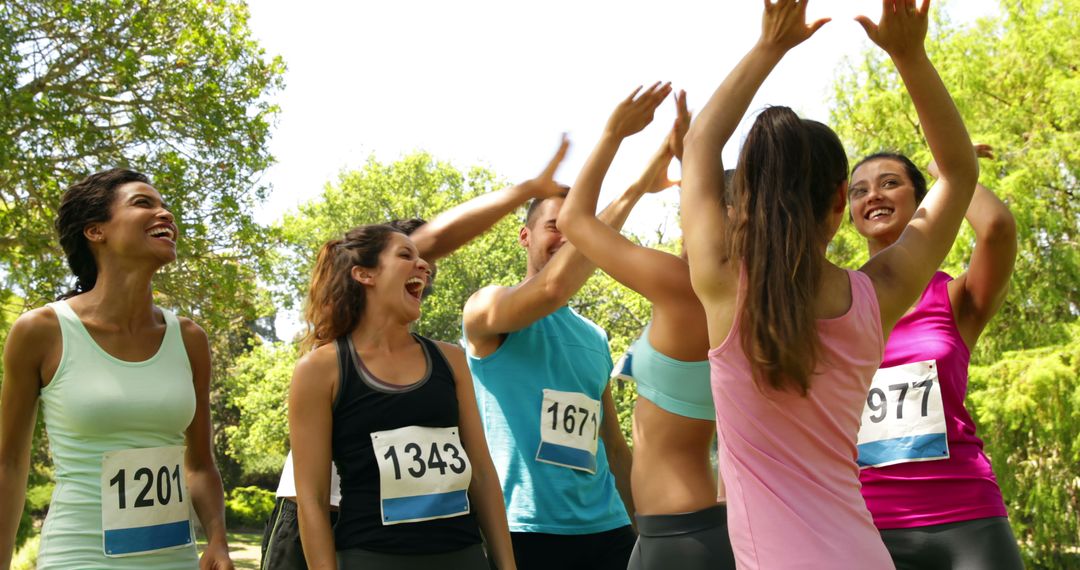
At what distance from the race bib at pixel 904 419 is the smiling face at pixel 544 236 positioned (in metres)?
1.45

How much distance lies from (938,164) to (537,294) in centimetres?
158

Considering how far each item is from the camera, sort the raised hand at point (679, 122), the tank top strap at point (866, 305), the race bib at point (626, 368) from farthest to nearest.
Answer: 1. the raised hand at point (679, 122)
2. the race bib at point (626, 368)
3. the tank top strap at point (866, 305)

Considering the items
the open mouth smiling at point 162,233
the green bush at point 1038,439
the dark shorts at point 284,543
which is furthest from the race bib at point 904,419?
the green bush at point 1038,439

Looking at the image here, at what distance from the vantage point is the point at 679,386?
2.63 meters

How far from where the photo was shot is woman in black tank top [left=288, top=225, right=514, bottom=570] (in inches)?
116

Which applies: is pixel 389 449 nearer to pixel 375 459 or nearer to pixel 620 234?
pixel 375 459

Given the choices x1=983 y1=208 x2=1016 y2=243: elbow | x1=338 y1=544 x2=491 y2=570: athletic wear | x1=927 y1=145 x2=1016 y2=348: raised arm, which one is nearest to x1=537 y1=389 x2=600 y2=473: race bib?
x1=338 y1=544 x2=491 y2=570: athletic wear

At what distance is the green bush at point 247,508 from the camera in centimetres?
3494

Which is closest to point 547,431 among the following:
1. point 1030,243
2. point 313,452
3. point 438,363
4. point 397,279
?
point 438,363

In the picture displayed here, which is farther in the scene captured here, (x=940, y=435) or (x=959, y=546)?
(x=940, y=435)

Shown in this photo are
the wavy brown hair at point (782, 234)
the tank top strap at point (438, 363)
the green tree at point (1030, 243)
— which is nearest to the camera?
the wavy brown hair at point (782, 234)

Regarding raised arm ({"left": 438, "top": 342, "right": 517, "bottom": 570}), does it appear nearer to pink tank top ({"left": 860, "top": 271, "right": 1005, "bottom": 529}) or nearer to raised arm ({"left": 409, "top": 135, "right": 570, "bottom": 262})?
raised arm ({"left": 409, "top": 135, "right": 570, "bottom": 262})

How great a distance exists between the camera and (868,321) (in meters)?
2.19

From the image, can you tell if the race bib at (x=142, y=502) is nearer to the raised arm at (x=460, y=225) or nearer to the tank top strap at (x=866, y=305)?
the raised arm at (x=460, y=225)
